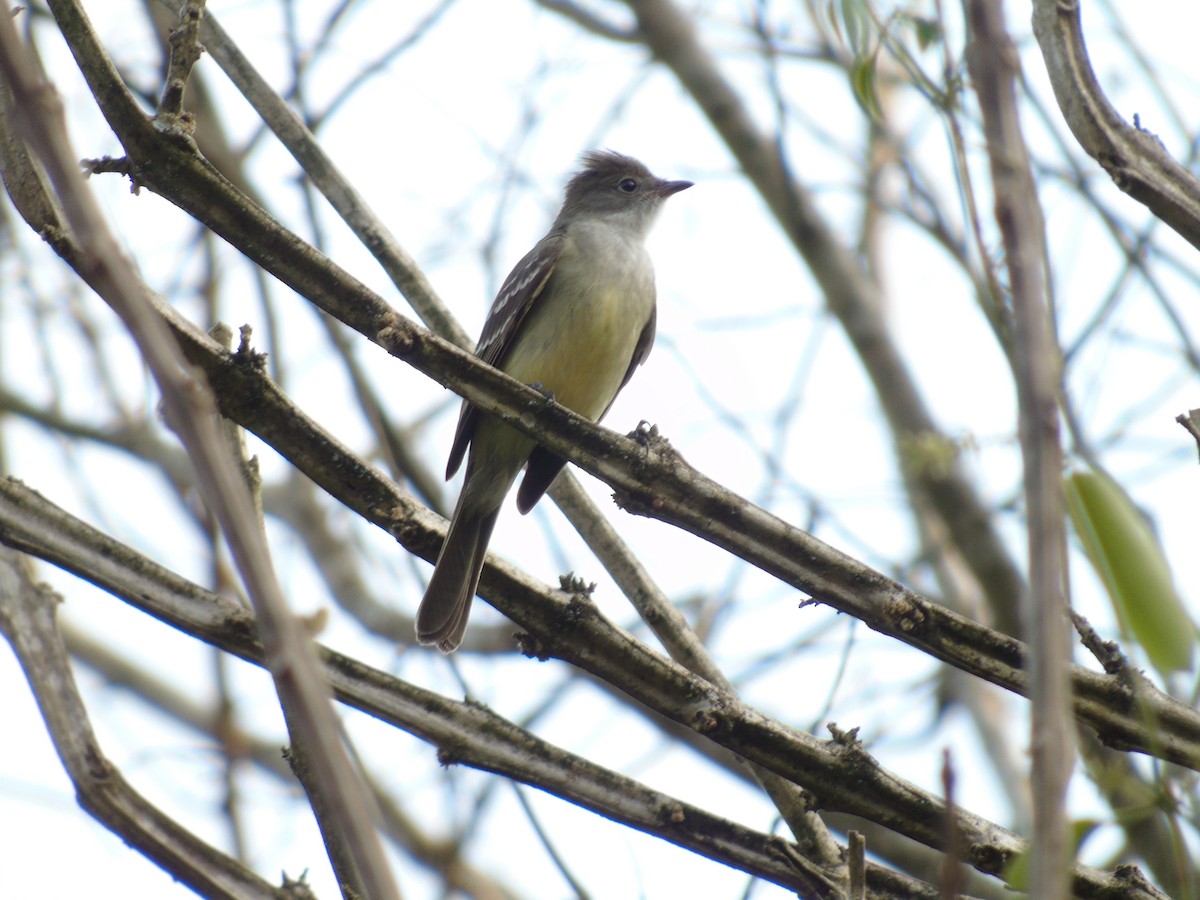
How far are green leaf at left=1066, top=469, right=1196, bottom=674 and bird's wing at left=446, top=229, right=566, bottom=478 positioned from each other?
13.4 feet

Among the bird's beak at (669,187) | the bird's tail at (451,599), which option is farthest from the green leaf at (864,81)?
the bird's beak at (669,187)

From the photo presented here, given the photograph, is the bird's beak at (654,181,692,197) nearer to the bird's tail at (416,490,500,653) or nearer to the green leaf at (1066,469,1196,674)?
the bird's tail at (416,490,500,653)

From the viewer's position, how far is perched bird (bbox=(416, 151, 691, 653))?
19.2ft

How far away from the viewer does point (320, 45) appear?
23.5ft

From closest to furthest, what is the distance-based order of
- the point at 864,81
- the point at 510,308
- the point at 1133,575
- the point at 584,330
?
1. the point at 1133,575
2. the point at 864,81
3. the point at 584,330
4. the point at 510,308

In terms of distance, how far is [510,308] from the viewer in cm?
630

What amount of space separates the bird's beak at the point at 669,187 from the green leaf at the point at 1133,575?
580 cm

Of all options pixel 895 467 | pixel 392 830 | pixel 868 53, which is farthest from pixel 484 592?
pixel 895 467

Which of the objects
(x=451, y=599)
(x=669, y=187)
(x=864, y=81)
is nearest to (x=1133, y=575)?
(x=864, y=81)

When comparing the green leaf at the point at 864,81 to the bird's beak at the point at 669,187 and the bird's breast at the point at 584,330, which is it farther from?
the bird's beak at the point at 669,187

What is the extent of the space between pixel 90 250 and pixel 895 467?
8.06m

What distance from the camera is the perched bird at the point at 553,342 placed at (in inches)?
231

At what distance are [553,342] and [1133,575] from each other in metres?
4.34

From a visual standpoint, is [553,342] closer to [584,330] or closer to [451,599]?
[584,330]
